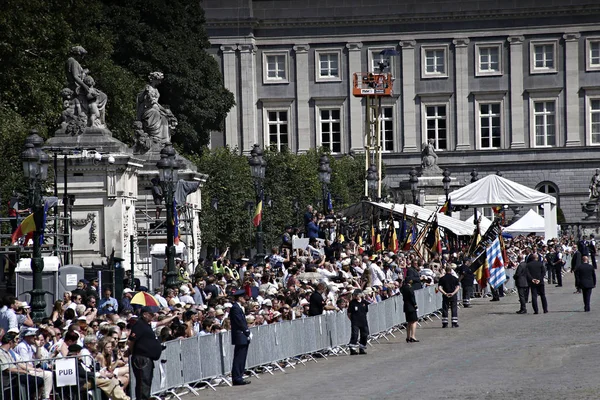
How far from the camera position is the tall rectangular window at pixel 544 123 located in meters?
87.1

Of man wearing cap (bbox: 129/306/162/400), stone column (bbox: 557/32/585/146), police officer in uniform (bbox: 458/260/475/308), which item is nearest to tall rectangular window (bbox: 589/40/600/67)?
stone column (bbox: 557/32/585/146)

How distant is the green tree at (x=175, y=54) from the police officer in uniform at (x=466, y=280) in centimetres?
2606

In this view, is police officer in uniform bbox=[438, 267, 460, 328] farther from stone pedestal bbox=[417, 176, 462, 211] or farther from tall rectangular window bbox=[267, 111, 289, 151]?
tall rectangular window bbox=[267, 111, 289, 151]

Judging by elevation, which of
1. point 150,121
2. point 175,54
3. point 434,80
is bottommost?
point 150,121

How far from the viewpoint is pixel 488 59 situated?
88.1m

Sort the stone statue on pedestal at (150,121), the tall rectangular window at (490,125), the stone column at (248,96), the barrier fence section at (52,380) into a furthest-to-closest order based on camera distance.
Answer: the tall rectangular window at (490,125) < the stone column at (248,96) < the stone statue on pedestal at (150,121) < the barrier fence section at (52,380)

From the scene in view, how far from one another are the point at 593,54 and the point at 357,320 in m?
64.6

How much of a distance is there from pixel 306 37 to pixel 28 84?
151ft

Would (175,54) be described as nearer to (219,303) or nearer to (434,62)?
(434,62)

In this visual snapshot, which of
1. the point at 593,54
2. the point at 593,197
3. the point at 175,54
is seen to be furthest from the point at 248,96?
the point at 175,54

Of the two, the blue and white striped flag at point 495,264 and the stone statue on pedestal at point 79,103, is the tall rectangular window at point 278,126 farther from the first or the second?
the stone statue on pedestal at point 79,103

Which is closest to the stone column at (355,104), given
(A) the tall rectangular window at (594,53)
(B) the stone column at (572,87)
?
(B) the stone column at (572,87)

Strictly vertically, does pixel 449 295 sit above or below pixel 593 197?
below

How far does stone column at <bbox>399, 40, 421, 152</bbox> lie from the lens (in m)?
87.8
